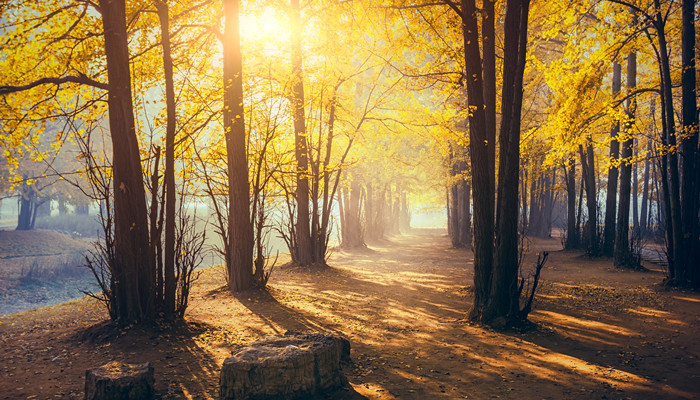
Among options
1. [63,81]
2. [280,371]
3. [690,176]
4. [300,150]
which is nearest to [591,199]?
[690,176]

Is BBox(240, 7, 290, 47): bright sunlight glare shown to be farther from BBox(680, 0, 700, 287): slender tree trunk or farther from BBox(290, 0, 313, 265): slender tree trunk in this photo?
BBox(680, 0, 700, 287): slender tree trunk

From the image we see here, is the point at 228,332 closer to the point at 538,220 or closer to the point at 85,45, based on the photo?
the point at 85,45

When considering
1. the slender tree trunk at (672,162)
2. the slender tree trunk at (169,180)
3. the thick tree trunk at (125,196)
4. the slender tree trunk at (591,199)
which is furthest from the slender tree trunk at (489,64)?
the slender tree trunk at (591,199)

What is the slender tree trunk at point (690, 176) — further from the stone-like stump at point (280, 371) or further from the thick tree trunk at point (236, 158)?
the thick tree trunk at point (236, 158)

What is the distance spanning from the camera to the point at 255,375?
3883 millimetres

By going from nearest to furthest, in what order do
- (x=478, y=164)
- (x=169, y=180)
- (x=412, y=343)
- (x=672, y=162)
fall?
1. (x=412, y=343)
2. (x=169, y=180)
3. (x=478, y=164)
4. (x=672, y=162)

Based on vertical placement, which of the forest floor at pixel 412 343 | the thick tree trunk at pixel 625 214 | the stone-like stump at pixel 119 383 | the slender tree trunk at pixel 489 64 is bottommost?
the forest floor at pixel 412 343

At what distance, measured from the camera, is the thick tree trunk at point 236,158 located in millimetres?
8516

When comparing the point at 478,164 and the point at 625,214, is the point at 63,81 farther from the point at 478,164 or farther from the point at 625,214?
the point at 625,214

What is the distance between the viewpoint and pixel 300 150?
1296 centimetres

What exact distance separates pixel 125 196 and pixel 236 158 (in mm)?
2745

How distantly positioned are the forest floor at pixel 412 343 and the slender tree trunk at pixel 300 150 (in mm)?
2972

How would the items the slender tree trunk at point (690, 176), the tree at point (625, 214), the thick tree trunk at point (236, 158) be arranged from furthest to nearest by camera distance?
the tree at point (625, 214), the slender tree trunk at point (690, 176), the thick tree trunk at point (236, 158)

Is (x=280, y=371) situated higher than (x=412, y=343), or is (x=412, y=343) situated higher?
(x=280, y=371)
